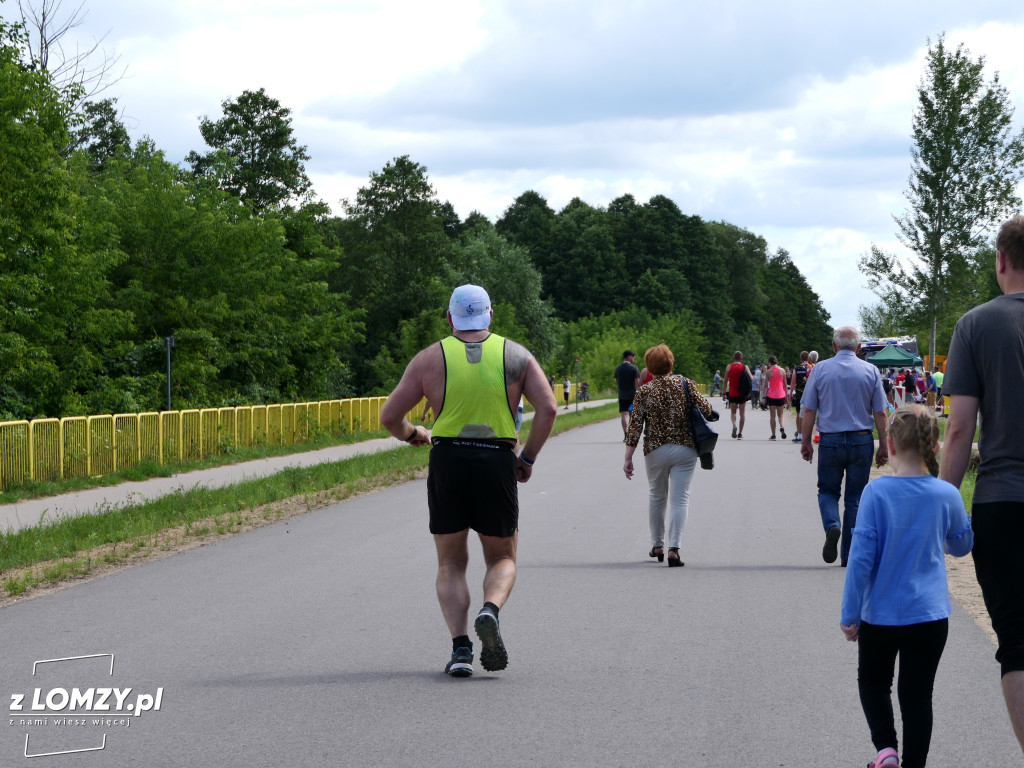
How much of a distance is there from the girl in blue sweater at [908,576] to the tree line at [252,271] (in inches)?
657

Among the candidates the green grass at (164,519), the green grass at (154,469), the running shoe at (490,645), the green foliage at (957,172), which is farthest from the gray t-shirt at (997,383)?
the green foliage at (957,172)

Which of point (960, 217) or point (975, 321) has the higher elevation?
point (960, 217)

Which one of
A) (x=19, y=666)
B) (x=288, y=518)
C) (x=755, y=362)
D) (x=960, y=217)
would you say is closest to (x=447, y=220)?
(x=755, y=362)

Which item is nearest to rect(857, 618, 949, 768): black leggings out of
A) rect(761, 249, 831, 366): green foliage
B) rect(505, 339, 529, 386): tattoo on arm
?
rect(505, 339, 529, 386): tattoo on arm

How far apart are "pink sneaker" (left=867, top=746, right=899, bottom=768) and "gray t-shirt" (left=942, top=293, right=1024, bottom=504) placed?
35.3 inches

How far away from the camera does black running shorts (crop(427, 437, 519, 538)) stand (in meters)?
5.95

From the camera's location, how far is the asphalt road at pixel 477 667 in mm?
4855

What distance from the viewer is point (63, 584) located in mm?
9180

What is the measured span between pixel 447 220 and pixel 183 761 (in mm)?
96665

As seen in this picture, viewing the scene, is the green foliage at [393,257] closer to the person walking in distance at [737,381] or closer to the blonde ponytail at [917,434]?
the person walking in distance at [737,381]

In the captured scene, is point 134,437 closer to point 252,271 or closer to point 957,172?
point 252,271

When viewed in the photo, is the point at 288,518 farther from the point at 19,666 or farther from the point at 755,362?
the point at 755,362
